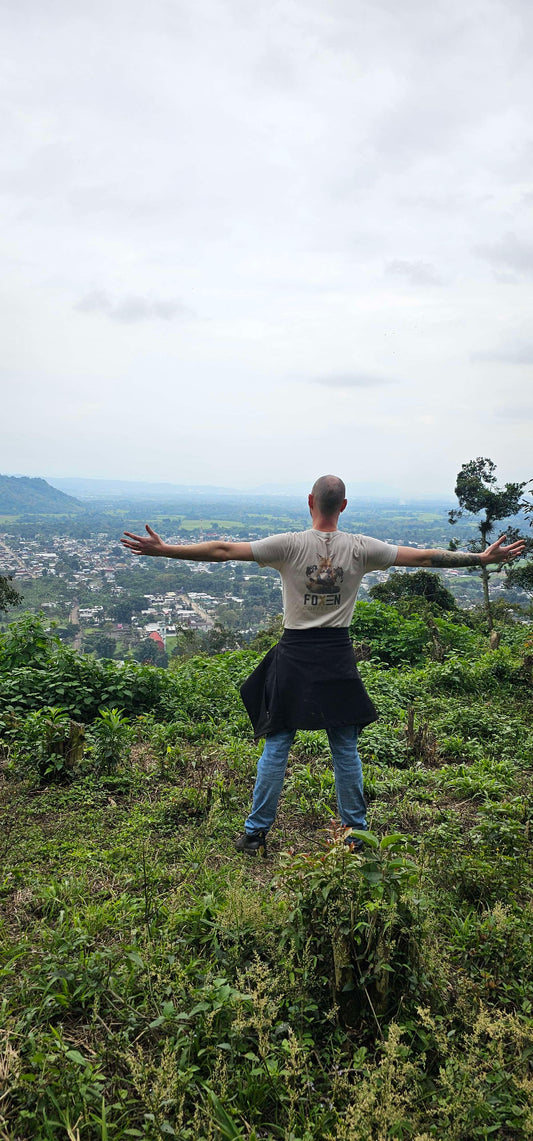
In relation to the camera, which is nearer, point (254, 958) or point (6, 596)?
point (254, 958)

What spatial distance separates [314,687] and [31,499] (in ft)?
436

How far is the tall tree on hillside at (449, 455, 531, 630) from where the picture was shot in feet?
63.8

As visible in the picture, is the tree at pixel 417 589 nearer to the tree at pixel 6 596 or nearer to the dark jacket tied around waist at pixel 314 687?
the tree at pixel 6 596

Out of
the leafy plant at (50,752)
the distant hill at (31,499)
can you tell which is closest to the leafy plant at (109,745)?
the leafy plant at (50,752)

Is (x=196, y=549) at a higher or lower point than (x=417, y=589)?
higher

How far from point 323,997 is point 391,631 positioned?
284 inches

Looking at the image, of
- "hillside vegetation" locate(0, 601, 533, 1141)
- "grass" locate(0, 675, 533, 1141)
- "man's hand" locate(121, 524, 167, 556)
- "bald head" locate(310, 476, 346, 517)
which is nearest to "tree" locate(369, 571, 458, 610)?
"hillside vegetation" locate(0, 601, 533, 1141)

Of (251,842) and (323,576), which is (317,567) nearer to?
(323,576)

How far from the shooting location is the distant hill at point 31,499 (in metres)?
111

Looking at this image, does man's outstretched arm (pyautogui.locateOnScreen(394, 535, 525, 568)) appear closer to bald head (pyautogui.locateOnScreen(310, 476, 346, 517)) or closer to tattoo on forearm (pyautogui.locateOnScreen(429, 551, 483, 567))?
tattoo on forearm (pyautogui.locateOnScreen(429, 551, 483, 567))

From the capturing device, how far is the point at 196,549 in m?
Answer: 3.39

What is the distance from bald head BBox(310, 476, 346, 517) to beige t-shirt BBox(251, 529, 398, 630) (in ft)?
0.46

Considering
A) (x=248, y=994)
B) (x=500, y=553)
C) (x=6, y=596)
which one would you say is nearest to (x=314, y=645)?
(x=500, y=553)

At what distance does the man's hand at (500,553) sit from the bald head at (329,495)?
1069mm
